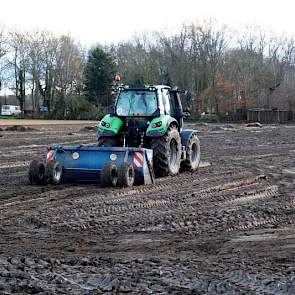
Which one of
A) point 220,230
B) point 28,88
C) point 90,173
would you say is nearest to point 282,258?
point 220,230

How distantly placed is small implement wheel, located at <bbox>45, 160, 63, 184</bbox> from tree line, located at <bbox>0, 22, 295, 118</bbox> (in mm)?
54534

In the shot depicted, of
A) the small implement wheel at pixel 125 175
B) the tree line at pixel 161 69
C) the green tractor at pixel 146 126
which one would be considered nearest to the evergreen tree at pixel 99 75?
the tree line at pixel 161 69

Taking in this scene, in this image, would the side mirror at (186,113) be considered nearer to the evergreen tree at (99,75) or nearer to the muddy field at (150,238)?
the muddy field at (150,238)

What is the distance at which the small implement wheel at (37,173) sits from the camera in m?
11.4

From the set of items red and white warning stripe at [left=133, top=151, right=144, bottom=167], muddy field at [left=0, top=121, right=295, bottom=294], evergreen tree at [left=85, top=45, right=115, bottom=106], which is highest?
evergreen tree at [left=85, top=45, right=115, bottom=106]

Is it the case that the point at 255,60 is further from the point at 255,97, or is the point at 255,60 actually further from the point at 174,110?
the point at 174,110

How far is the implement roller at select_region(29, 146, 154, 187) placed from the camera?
1130cm

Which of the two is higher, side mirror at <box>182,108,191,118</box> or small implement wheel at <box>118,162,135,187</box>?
side mirror at <box>182,108,191,118</box>

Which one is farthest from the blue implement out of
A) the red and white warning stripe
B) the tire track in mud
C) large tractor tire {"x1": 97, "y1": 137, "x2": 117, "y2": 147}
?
large tractor tire {"x1": 97, "y1": 137, "x2": 117, "y2": 147}

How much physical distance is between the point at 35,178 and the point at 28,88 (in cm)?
6938

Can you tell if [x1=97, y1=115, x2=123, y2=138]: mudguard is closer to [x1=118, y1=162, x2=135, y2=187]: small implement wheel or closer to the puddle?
[x1=118, y1=162, x2=135, y2=187]: small implement wheel

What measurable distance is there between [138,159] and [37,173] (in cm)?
199

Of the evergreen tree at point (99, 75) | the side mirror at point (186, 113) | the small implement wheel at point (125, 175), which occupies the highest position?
the evergreen tree at point (99, 75)

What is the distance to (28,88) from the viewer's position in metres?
78.8
